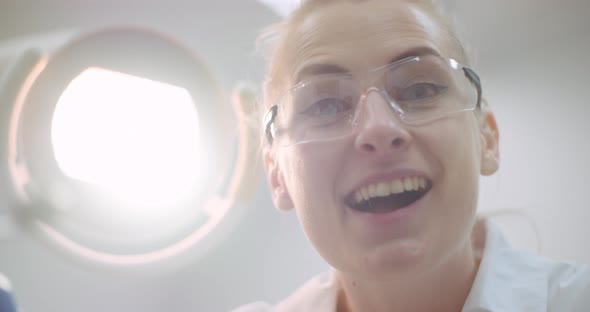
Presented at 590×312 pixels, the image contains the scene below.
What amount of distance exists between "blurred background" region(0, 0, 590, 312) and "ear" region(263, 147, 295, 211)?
0.10ft

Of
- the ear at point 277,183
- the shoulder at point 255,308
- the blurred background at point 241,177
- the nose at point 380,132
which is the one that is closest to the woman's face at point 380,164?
the nose at point 380,132

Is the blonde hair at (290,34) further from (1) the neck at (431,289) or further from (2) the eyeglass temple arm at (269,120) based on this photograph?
(1) the neck at (431,289)

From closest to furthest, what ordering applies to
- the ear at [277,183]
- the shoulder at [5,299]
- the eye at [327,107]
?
the shoulder at [5,299] → the eye at [327,107] → the ear at [277,183]

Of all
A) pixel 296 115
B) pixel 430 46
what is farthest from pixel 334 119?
pixel 430 46

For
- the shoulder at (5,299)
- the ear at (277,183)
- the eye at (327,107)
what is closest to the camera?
the shoulder at (5,299)

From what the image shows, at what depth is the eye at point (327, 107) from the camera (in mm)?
556

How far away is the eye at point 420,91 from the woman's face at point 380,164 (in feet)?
0.14

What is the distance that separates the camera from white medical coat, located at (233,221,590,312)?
0.55 metres

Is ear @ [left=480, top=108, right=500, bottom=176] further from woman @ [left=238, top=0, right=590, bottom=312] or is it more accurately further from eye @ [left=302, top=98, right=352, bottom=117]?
eye @ [left=302, top=98, right=352, bottom=117]

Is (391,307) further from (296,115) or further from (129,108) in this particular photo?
(129,108)

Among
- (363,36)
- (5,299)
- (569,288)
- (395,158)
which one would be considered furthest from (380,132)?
(5,299)

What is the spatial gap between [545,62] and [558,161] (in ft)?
0.77

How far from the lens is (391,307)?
0.61 meters

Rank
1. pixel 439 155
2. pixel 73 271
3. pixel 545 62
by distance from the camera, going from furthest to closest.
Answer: pixel 545 62 < pixel 73 271 < pixel 439 155
